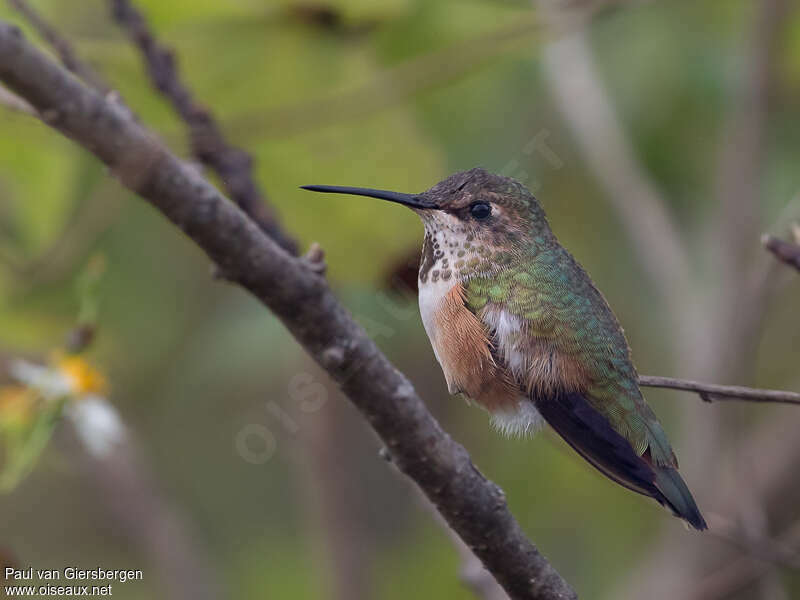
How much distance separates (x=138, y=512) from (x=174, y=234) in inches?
43.9

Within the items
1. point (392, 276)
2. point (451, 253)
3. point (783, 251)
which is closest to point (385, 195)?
point (451, 253)

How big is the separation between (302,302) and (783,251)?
3.21 ft

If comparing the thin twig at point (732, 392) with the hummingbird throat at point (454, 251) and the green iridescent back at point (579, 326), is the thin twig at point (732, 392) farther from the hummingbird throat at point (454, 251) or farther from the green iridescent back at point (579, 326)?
the hummingbird throat at point (454, 251)

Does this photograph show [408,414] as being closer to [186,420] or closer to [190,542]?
[190,542]

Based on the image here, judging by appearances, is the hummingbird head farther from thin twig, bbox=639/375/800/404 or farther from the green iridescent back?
thin twig, bbox=639/375/800/404

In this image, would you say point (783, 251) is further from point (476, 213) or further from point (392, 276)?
point (392, 276)

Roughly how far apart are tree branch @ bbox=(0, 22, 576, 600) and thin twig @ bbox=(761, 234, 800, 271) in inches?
27.6

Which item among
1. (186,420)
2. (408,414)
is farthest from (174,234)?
(408,414)

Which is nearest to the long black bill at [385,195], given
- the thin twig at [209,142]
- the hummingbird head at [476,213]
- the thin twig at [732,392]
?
the hummingbird head at [476,213]

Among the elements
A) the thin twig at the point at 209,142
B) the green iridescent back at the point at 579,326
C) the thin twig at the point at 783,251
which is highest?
the thin twig at the point at 209,142

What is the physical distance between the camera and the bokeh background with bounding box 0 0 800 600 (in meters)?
3.17

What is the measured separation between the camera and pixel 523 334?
6.79 feet

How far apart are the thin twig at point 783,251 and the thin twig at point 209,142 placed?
122cm

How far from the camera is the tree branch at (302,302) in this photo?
117 centimetres
